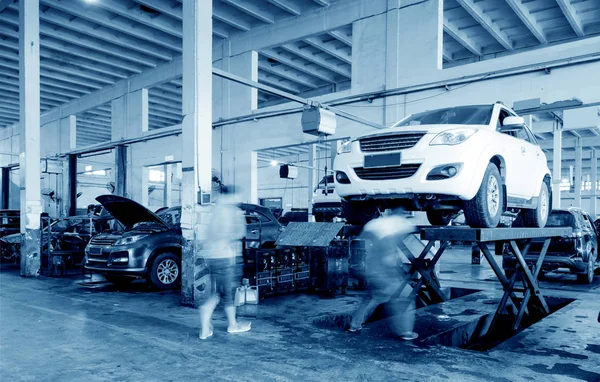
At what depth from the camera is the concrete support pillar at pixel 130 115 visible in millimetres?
16406

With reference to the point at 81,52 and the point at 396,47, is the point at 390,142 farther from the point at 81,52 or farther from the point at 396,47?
the point at 81,52

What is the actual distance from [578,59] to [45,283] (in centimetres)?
1086

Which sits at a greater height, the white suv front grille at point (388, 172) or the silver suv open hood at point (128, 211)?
the white suv front grille at point (388, 172)

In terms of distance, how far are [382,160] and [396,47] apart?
7.15 m

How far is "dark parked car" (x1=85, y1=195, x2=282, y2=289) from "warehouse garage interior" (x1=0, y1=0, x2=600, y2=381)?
0.04 metres

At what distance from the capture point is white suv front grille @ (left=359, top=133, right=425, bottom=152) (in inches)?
176

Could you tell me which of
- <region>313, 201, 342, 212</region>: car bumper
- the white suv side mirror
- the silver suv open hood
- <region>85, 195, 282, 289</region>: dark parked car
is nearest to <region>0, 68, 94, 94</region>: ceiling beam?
the silver suv open hood

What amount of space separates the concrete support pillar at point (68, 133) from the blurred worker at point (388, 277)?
52.5 feet

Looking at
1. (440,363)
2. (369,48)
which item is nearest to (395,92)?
(369,48)

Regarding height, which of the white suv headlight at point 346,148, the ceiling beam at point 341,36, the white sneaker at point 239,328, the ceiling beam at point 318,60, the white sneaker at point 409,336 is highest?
the ceiling beam at point 341,36

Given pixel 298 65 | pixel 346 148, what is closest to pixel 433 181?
pixel 346 148

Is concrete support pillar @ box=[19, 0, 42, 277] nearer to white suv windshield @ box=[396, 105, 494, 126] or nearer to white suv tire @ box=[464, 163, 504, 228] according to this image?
white suv windshield @ box=[396, 105, 494, 126]

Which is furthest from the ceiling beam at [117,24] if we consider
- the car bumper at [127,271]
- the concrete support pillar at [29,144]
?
the car bumper at [127,271]

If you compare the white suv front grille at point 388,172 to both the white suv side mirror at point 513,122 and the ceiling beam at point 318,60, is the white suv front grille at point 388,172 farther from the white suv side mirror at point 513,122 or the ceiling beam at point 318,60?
the ceiling beam at point 318,60
